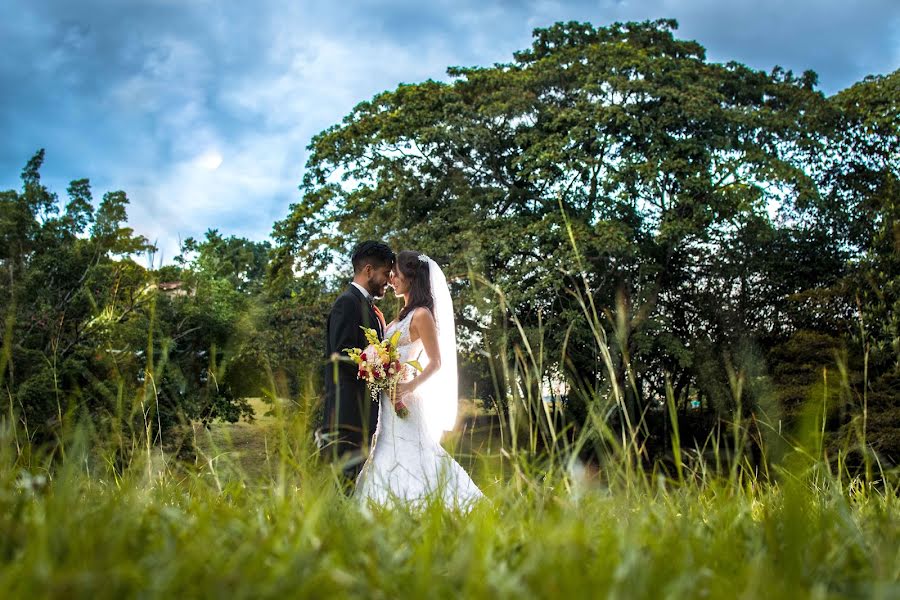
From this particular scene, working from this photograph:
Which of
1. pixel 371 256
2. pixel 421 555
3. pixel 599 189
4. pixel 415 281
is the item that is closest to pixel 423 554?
pixel 421 555

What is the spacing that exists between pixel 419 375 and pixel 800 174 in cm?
1256

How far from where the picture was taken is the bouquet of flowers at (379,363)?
4660 millimetres

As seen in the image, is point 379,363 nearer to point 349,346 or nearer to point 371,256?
point 349,346

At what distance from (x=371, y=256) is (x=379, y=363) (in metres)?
0.87

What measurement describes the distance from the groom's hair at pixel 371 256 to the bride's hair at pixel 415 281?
104mm

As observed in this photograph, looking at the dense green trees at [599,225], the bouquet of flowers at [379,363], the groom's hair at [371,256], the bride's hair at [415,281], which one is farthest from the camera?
the dense green trees at [599,225]

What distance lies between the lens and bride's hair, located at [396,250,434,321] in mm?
5168

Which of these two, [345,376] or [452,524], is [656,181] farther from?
[452,524]

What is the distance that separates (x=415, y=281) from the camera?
17.1 ft

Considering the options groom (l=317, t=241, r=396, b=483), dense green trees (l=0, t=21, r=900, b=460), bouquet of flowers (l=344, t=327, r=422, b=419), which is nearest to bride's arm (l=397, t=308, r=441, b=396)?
bouquet of flowers (l=344, t=327, r=422, b=419)

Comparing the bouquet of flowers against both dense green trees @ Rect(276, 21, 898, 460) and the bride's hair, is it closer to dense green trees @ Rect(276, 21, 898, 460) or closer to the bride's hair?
the bride's hair

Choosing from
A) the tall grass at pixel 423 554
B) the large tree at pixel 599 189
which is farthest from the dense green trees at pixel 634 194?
the tall grass at pixel 423 554

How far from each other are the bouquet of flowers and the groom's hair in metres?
0.64

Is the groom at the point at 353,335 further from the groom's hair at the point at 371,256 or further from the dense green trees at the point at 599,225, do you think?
the dense green trees at the point at 599,225
